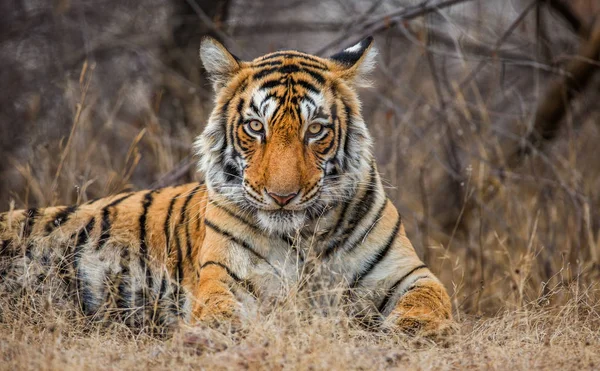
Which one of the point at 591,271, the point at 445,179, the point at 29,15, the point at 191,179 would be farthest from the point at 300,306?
the point at 29,15

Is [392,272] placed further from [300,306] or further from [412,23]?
[412,23]

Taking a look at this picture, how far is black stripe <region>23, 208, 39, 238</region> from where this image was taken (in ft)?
13.8

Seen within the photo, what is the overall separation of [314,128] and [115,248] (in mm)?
1360

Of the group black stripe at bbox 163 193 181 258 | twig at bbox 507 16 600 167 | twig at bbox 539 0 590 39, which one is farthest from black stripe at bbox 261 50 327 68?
twig at bbox 539 0 590 39

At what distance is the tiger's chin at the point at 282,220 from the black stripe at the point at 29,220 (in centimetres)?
136

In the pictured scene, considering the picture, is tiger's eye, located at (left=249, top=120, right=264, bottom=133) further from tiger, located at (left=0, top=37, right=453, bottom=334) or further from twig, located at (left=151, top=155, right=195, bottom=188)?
twig, located at (left=151, top=155, right=195, bottom=188)

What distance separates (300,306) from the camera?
3.26 metres

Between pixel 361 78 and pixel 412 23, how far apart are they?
3.06 meters

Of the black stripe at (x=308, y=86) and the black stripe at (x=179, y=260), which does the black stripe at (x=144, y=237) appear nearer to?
Result: the black stripe at (x=179, y=260)

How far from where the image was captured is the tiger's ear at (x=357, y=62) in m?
3.93

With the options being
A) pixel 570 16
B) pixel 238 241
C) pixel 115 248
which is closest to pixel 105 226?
pixel 115 248

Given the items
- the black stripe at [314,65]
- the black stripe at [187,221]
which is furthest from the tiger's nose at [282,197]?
the black stripe at [187,221]

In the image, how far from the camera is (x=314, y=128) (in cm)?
365

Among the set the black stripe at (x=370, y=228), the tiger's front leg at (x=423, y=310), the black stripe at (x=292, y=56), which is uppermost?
the black stripe at (x=292, y=56)
